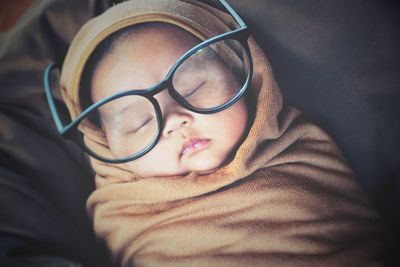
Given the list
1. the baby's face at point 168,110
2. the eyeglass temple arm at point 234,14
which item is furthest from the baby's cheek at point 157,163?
the eyeglass temple arm at point 234,14

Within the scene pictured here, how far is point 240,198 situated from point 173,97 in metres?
0.12

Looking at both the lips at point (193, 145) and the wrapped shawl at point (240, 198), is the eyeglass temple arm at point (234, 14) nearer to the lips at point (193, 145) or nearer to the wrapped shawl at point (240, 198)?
the wrapped shawl at point (240, 198)

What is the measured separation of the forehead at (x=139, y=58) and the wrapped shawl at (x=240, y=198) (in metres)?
0.01

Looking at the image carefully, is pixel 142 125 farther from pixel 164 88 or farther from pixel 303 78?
pixel 303 78

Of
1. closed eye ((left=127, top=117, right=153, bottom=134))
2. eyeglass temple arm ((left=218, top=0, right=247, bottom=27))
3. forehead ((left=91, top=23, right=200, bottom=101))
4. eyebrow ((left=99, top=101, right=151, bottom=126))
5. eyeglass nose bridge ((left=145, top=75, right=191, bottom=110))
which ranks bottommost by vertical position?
closed eye ((left=127, top=117, right=153, bottom=134))

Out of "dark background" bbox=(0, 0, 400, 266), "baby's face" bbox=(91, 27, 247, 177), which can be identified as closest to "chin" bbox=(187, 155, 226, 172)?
"baby's face" bbox=(91, 27, 247, 177)

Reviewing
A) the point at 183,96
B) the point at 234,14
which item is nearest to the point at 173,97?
the point at 183,96

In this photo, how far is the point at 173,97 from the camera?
14.7 inches

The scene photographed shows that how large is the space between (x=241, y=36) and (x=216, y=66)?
1.7 inches

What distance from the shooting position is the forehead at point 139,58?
1.20ft

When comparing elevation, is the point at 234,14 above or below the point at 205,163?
above

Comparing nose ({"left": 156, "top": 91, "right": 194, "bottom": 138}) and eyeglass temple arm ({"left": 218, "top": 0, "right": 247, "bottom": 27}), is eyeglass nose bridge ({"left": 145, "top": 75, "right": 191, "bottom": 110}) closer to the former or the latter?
nose ({"left": 156, "top": 91, "right": 194, "bottom": 138})

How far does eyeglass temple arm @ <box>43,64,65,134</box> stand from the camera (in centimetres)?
39

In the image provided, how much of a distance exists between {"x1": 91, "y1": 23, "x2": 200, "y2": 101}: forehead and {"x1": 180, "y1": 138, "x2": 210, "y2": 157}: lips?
0.07m
